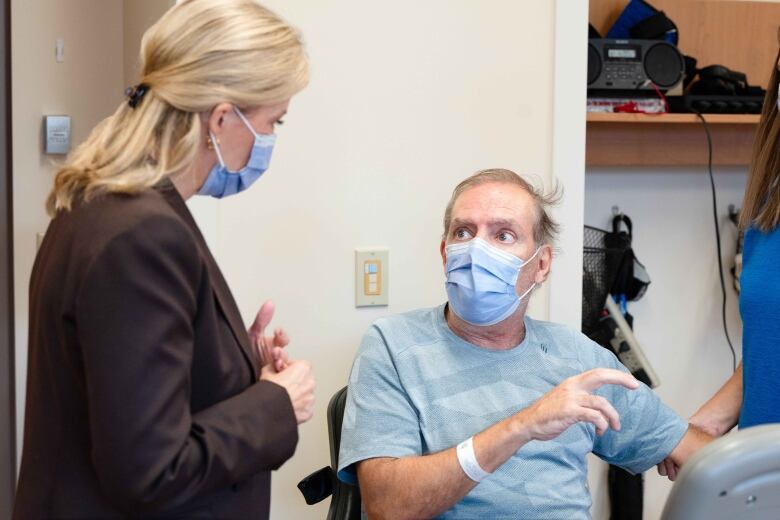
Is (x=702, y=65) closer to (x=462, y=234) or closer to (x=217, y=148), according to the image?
(x=462, y=234)

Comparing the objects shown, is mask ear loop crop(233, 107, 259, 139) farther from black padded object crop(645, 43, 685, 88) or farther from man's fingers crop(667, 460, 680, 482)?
black padded object crop(645, 43, 685, 88)

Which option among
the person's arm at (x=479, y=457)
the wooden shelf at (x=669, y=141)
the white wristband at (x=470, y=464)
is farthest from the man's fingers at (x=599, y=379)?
the wooden shelf at (x=669, y=141)

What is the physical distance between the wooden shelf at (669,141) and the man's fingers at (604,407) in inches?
54.0

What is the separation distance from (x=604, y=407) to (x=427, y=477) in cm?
34

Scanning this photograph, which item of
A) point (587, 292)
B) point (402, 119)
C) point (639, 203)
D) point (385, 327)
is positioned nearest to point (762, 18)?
point (639, 203)

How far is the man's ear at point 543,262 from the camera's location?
1.91 m

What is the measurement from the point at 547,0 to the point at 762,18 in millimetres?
1115

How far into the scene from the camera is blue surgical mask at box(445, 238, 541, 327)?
70.2 inches

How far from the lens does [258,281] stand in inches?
81.0

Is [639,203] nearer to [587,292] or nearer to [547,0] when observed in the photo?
[587,292]

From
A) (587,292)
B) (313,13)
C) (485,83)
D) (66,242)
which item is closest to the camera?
(66,242)

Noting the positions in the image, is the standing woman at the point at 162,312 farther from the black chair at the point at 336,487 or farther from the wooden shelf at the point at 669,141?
the wooden shelf at the point at 669,141

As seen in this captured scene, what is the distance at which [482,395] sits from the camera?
1802 mm

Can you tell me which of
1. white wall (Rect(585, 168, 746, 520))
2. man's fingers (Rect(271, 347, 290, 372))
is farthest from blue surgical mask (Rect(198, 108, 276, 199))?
white wall (Rect(585, 168, 746, 520))
